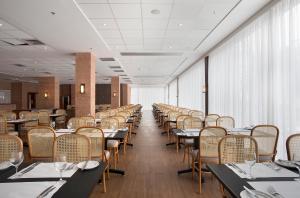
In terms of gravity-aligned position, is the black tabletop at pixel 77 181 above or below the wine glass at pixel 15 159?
below

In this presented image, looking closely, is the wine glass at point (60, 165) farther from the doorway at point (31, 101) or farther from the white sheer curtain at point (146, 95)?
the white sheer curtain at point (146, 95)

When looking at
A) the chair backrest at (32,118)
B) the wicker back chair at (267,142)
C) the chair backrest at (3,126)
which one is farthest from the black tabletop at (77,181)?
the chair backrest at (32,118)

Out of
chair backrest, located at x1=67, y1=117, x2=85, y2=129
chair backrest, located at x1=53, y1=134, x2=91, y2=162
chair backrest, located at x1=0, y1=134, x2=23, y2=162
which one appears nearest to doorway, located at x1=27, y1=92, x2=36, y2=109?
chair backrest, located at x1=67, y1=117, x2=85, y2=129

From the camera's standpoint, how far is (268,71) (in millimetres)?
4668

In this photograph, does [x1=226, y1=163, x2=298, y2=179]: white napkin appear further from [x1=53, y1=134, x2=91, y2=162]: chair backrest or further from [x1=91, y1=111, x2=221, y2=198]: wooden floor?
[x1=53, y1=134, x2=91, y2=162]: chair backrest

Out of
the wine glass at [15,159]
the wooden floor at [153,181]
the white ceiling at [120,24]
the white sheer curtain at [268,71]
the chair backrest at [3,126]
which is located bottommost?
the wooden floor at [153,181]

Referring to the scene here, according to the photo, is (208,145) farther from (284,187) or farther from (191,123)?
(191,123)

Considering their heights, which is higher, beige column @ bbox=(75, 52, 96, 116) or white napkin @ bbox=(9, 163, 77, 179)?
beige column @ bbox=(75, 52, 96, 116)

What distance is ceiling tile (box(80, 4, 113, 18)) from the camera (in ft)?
14.6

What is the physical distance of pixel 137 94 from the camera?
3328 cm

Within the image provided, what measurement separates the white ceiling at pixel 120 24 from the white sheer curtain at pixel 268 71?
1.69 ft

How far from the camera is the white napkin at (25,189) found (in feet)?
4.72

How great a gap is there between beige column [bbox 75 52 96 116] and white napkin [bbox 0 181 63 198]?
742 centimetres

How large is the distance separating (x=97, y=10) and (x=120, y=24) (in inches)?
36.9
